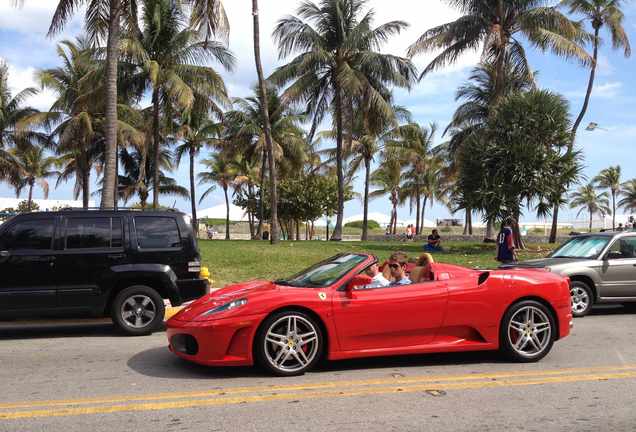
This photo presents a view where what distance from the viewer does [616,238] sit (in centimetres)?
1108

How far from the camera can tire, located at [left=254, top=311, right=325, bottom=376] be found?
238 inches

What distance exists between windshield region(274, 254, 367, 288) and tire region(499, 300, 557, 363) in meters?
1.74

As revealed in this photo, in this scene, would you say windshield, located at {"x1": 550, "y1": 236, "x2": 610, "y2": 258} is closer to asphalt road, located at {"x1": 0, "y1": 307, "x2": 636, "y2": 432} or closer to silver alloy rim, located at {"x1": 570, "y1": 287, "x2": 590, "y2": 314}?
silver alloy rim, located at {"x1": 570, "y1": 287, "x2": 590, "y2": 314}

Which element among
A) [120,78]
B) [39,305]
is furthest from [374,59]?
[39,305]

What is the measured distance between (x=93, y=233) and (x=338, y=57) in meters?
25.1

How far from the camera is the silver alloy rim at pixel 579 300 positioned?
10639mm

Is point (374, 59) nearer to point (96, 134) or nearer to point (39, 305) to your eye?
point (96, 134)

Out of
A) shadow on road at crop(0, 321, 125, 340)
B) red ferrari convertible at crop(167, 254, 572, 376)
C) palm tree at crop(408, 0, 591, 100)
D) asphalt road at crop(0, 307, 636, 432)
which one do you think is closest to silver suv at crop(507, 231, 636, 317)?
asphalt road at crop(0, 307, 636, 432)

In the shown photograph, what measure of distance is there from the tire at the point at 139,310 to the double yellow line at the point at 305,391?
332 centimetres

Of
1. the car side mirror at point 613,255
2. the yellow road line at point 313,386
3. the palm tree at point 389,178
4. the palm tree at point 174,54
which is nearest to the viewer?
the yellow road line at point 313,386

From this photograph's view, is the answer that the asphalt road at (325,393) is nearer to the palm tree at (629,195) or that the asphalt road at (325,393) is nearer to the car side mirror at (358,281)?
the car side mirror at (358,281)

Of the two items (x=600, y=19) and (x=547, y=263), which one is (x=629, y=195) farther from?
(x=547, y=263)

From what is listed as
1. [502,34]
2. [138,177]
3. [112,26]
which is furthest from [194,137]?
[112,26]

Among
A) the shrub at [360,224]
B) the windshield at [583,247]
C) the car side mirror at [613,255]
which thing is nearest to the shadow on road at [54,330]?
the windshield at [583,247]
